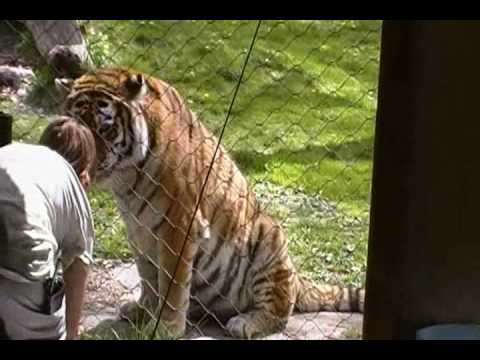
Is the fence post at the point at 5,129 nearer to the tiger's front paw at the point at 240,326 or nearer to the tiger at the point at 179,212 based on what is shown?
the tiger at the point at 179,212

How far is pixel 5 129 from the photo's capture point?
170cm

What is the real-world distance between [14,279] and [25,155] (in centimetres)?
20

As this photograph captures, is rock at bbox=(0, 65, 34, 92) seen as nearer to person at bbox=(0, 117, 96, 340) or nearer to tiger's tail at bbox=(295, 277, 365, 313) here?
person at bbox=(0, 117, 96, 340)

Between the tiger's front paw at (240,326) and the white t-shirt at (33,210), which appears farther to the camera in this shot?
the tiger's front paw at (240,326)

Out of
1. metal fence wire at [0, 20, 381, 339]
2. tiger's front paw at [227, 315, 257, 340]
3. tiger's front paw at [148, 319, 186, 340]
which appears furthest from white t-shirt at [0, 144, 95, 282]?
tiger's front paw at [227, 315, 257, 340]

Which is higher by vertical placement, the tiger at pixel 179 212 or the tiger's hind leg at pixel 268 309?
the tiger at pixel 179 212

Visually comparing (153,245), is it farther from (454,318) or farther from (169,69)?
(454,318)

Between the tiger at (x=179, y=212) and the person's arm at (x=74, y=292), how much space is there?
130mm

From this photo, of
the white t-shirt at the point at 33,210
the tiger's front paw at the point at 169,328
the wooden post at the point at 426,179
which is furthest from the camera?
the tiger's front paw at the point at 169,328

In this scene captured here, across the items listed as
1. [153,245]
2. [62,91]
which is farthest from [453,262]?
[62,91]

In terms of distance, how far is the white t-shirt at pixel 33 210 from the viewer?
1628 millimetres

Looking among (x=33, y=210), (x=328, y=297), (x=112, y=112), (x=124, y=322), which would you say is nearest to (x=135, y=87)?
(x=112, y=112)

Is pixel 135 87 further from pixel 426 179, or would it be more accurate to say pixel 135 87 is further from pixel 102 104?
pixel 426 179

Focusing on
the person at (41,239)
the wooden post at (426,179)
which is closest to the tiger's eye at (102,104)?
the person at (41,239)
